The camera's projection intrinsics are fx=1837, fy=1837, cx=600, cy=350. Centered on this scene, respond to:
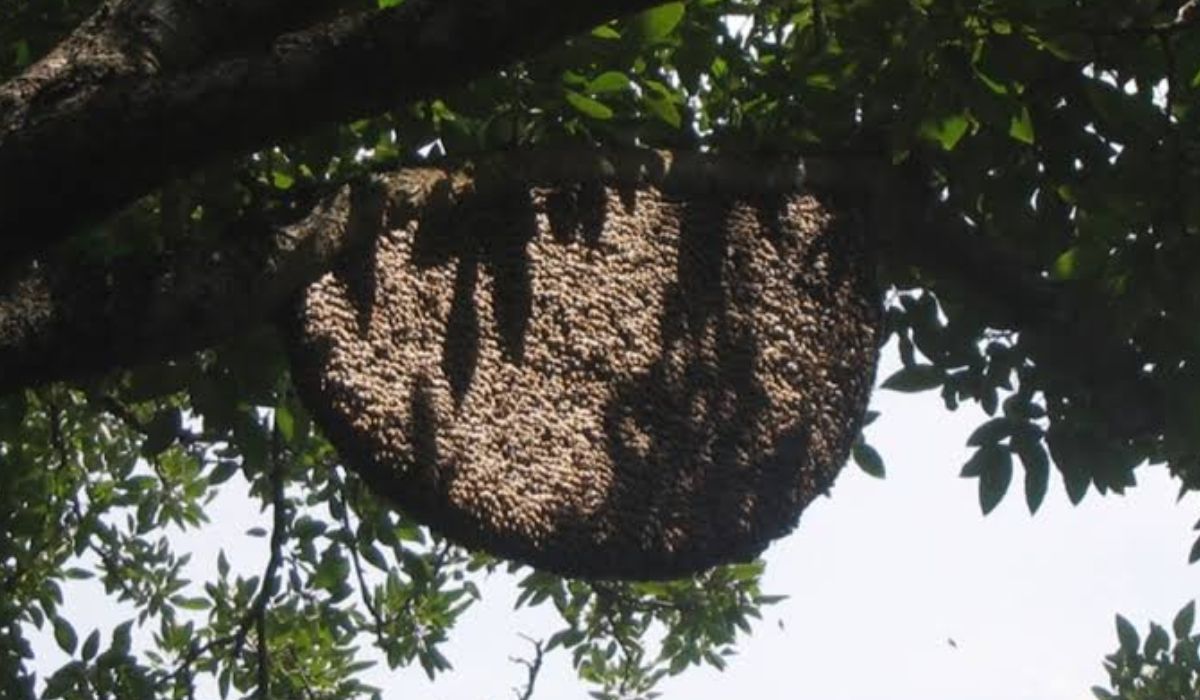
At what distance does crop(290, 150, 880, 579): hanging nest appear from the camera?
3.80 meters

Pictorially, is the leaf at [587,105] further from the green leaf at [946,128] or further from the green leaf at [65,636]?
the green leaf at [65,636]

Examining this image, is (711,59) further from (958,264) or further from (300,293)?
(300,293)

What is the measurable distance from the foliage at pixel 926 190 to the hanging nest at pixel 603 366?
0.22m

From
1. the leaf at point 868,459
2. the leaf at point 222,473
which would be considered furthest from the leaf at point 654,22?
the leaf at point 222,473

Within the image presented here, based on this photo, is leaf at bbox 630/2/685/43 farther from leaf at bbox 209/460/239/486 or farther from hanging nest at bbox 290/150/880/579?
leaf at bbox 209/460/239/486

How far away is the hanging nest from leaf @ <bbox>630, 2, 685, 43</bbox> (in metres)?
→ 0.35

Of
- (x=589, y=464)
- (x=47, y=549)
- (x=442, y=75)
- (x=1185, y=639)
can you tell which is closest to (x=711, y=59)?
(x=589, y=464)

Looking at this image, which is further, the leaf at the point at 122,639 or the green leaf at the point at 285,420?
the leaf at the point at 122,639

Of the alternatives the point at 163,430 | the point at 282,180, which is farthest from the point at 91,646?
the point at 282,180

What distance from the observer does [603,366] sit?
4141 mm

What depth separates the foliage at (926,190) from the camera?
4.15m

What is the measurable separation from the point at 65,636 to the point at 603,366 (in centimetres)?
318

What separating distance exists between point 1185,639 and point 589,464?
3092mm

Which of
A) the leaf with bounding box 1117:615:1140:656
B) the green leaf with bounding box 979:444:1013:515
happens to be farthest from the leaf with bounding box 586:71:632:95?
the leaf with bounding box 1117:615:1140:656
